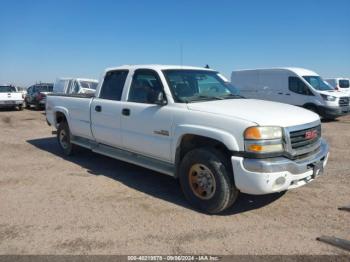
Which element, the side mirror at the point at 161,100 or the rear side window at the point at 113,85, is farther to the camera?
the rear side window at the point at 113,85

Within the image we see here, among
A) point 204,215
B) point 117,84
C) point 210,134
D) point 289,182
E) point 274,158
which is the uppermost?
point 117,84

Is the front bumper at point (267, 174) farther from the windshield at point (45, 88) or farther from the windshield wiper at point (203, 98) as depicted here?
the windshield at point (45, 88)

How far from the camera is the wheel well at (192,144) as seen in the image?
4.70 metres

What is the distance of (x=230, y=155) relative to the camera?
4.43 metres

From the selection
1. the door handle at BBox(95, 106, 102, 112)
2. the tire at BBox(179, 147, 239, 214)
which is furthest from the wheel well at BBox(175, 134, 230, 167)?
the door handle at BBox(95, 106, 102, 112)

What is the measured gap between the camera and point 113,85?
6.43 metres

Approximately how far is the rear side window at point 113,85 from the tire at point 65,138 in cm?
176

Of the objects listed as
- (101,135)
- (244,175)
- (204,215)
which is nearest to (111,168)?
(101,135)

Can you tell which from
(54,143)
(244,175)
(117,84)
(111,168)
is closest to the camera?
(244,175)

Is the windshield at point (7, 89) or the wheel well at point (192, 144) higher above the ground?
the windshield at point (7, 89)

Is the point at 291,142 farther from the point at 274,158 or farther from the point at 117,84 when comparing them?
the point at 117,84

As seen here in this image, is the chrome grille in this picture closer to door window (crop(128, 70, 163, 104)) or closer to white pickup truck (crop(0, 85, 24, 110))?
door window (crop(128, 70, 163, 104))

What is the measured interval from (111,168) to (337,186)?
3957mm

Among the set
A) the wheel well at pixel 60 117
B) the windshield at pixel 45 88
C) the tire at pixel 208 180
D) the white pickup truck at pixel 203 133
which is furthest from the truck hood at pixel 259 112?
the windshield at pixel 45 88
